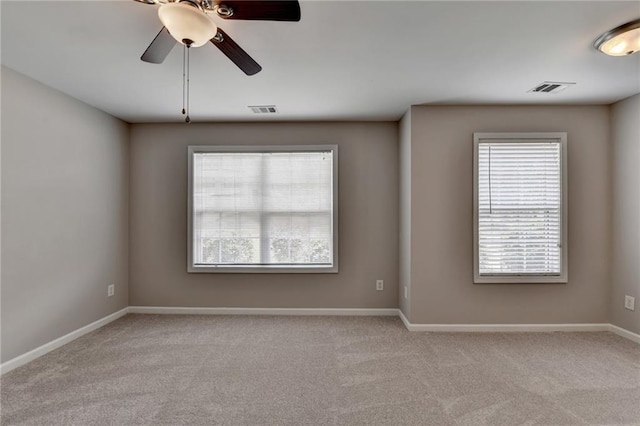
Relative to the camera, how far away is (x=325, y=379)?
2.53 meters

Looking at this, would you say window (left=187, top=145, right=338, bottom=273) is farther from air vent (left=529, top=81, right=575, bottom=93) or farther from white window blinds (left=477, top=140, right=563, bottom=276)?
air vent (left=529, top=81, right=575, bottom=93)

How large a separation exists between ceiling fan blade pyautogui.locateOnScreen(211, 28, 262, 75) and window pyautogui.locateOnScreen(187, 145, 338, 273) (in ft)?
6.98

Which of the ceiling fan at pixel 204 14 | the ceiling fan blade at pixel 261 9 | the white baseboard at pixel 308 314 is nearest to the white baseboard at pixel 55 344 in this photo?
the white baseboard at pixel 308 314

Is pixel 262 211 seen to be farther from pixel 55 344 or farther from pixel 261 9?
pixel 261 9

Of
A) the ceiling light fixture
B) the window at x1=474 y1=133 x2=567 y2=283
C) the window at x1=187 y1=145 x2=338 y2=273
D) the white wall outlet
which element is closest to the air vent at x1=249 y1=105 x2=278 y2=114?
the window at x1=187 y1=145 x2=338 y2=273

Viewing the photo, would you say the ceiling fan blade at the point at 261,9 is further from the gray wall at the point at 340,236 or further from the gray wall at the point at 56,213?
the gray wall at the point at 340,236

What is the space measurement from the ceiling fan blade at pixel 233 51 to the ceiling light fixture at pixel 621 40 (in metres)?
2.28

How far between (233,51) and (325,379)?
234 centimetres

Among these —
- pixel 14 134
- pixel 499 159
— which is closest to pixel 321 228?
pixel 499 159

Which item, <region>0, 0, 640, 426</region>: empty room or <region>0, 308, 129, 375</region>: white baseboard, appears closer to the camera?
<region>0, 0, 640, 426</region>: empty room

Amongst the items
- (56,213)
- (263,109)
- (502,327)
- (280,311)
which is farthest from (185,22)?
(502,327)

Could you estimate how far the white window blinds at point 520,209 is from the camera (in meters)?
3.57

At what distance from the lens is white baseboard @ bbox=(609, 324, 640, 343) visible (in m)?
3.27

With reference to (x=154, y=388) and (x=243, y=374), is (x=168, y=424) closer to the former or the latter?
(x=154, y=388)
